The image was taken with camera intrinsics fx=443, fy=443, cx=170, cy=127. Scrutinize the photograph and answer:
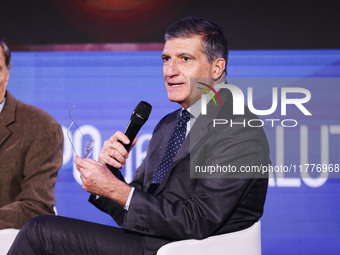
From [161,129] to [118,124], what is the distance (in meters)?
1.04

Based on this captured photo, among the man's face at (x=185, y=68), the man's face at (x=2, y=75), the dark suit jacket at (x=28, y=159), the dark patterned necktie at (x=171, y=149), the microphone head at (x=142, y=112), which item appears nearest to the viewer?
the microphone head at (x=142, y=112)

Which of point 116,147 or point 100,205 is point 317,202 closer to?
point 100,205

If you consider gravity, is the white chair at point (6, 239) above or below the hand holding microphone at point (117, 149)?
below

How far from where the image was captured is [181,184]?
5.85 ft

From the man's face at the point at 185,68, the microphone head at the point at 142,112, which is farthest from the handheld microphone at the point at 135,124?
the man's face at the point at 185,68

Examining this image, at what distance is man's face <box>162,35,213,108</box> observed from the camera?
2.01m

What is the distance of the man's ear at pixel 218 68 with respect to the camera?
208 cm

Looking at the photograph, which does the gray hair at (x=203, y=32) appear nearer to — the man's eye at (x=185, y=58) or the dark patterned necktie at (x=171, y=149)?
the man's eye at (x=185, y=58)

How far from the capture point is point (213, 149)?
5.67ft

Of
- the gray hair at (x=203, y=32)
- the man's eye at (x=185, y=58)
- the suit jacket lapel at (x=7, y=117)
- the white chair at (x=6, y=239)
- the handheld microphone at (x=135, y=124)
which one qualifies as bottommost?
the white chair at (x=6, y=239)

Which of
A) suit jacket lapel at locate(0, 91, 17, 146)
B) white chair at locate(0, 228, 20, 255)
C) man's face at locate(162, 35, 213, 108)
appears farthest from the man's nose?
white chair at locate(0, 228, 20, 255)

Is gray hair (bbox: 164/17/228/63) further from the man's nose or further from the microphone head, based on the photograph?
the microphone head

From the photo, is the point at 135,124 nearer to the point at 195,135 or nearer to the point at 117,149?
the point at 117,149

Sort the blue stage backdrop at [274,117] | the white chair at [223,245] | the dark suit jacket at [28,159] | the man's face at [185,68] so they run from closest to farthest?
1. the white chair at [223,245]
2. the man's face at [185,68]
3. the dark suit jacket at [28,159]
4. the blue stage backdrop at [274,117]
